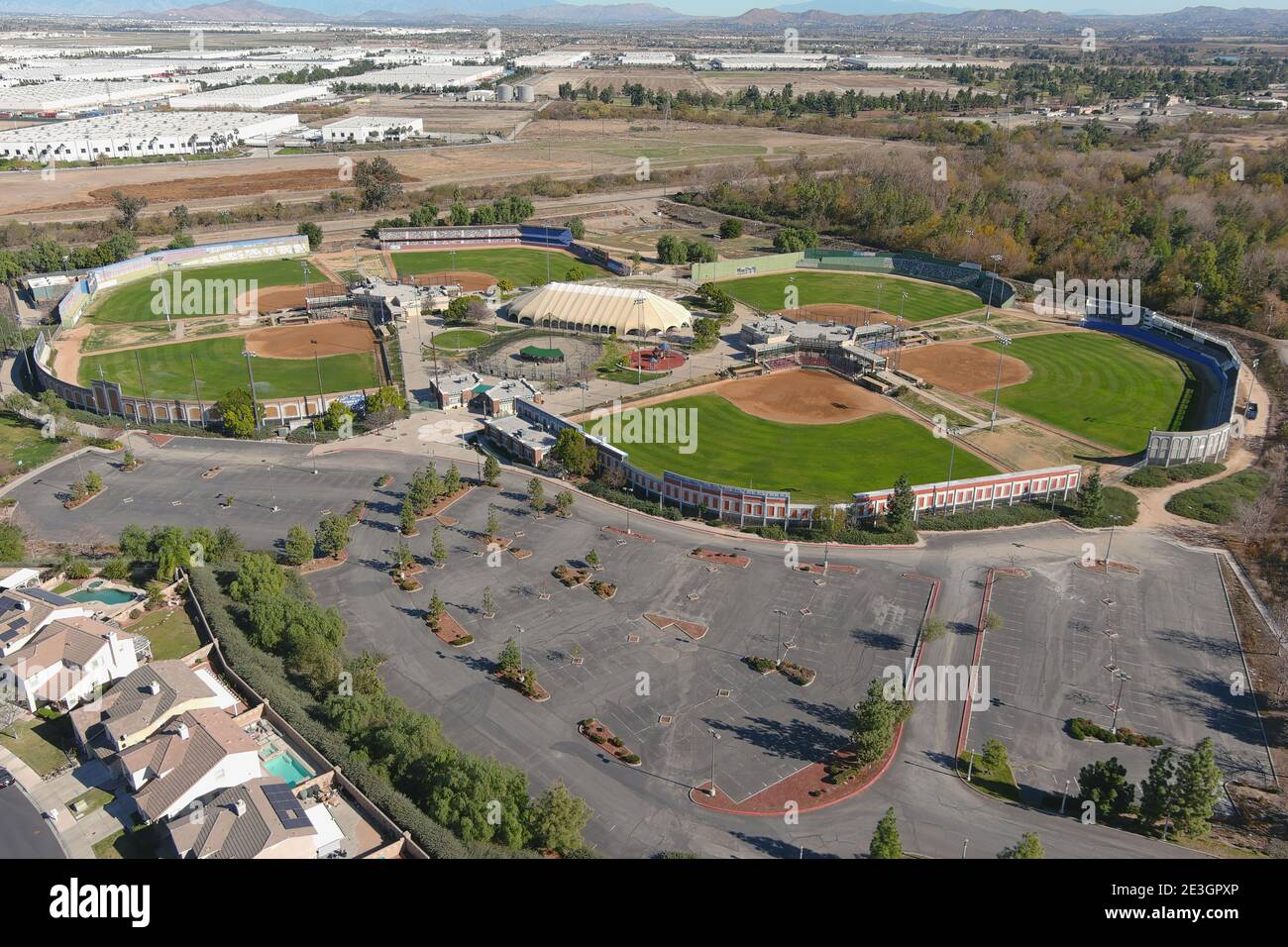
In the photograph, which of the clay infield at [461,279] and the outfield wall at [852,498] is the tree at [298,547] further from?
the clay infield at [461,279]

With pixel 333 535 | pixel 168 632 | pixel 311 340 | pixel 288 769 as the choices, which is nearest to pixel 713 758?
pixel 288 769

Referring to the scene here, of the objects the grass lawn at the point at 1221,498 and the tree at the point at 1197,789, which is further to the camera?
the grass lawn at the point at 1221,498

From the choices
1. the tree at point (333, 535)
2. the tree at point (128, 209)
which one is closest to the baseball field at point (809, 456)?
the tree at point (333, 535)

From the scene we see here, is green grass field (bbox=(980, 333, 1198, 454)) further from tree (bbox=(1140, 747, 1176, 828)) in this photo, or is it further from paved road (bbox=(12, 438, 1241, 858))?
tree (bbox=(1140, 747, 1176, 828))

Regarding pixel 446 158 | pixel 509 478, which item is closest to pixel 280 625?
pixel 509 478

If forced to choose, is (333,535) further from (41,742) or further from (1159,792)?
(1159,792)

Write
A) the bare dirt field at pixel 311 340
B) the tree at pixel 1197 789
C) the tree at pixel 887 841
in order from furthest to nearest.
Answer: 1. the bare dirt field at pixel 311 340
2. the tree at pixel 1197 789
3. the tree at pixel 887 841
